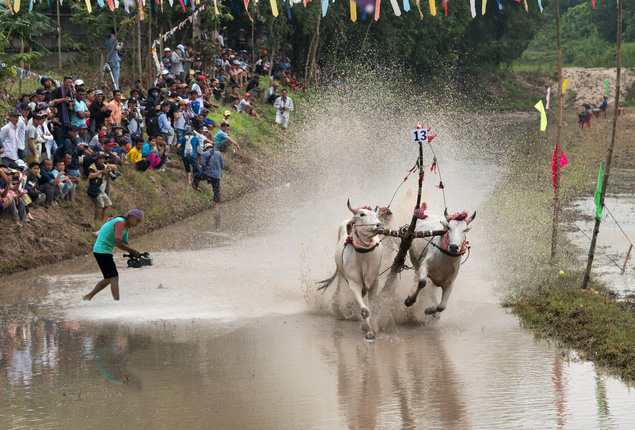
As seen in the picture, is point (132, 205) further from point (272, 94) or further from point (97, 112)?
point (272, 94)

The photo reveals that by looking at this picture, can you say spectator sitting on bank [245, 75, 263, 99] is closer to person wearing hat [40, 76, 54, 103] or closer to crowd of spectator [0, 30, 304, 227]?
crowd of spectator [0, 30, 304, 227]

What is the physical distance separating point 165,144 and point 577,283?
11325mm

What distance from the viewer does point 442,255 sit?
40.3 feet

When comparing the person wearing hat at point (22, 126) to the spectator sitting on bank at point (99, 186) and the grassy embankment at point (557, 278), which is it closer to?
the spectator sitting on bank at point (99, 186)

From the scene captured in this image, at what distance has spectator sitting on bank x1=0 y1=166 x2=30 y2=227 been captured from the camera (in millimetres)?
15781

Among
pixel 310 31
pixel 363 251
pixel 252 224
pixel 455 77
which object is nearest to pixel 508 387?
pixel 363 251

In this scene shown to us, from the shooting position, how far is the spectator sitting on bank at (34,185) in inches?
666

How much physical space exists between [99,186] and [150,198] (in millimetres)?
2220

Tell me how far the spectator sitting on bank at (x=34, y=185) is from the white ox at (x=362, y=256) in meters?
7.17

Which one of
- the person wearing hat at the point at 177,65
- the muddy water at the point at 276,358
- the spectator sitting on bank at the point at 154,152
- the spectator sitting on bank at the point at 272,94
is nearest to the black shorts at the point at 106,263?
the muddy water at the point at 276,358

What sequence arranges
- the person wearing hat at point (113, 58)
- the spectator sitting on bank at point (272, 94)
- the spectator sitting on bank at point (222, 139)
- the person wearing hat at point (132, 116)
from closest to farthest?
the person wearing hat at point (132, 116)
the spectator sitting on bank at point (222, 139)
the person wearing hat at point (113, 58)
the spectator sitting on bank at point (272, 94)

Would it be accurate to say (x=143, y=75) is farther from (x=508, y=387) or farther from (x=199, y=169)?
(x=508, y=387)

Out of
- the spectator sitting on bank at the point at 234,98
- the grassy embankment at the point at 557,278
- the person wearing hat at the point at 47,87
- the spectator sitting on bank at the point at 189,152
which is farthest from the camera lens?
the spectator sitting on bank at the point at 234,98

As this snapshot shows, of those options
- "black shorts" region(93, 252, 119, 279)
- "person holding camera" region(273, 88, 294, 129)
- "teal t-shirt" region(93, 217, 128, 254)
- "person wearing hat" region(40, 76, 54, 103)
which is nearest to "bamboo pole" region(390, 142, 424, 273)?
"teal t-shirt" region(93, 217, 128, 254)
